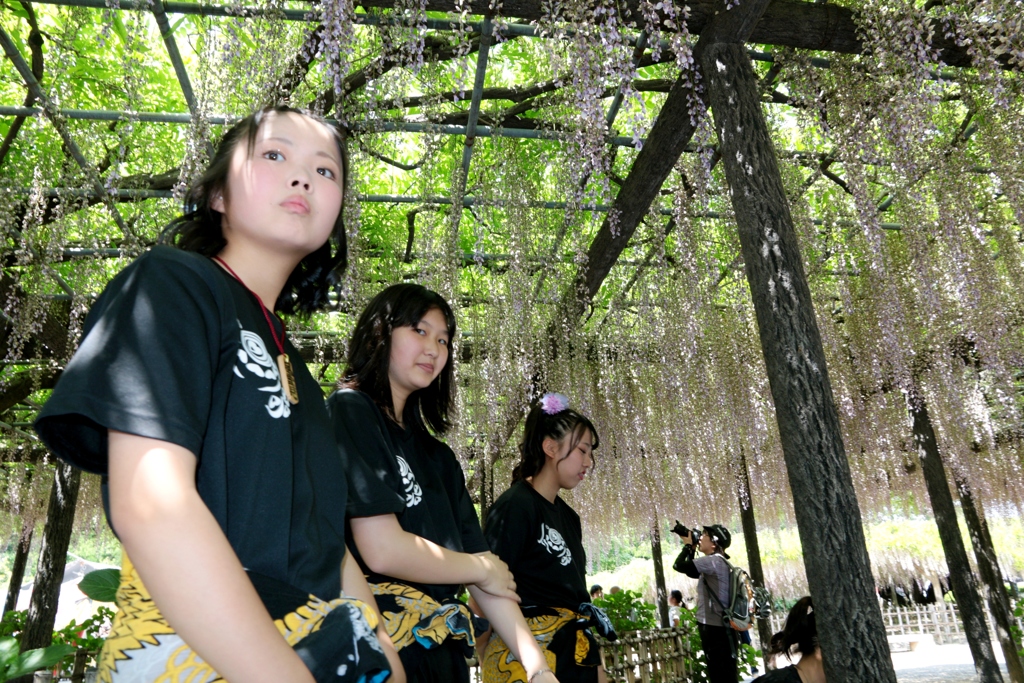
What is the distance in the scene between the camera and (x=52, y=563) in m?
6.62

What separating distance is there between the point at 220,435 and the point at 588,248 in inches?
195

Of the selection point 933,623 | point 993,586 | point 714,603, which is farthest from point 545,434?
point 933,623

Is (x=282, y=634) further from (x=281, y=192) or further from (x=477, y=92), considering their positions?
(x=477, y=92)

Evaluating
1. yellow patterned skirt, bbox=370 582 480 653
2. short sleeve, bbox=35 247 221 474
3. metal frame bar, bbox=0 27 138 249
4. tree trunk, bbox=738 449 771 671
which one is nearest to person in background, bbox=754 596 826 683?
yellow patterned skirt, bbox=370 582 480 653

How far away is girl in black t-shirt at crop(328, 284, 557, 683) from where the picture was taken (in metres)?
1.30

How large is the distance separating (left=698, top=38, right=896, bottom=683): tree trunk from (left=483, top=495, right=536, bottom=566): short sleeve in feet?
3.22

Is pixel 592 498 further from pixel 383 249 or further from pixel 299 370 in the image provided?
pixel 299 370

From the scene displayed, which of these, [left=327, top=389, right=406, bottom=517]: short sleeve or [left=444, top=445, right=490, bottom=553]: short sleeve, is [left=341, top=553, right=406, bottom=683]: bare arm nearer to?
[left=327, top=389, right=406, bottom=517]: short sleeve

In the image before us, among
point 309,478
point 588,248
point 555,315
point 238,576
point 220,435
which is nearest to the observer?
point 238,576

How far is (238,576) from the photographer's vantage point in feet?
2.13

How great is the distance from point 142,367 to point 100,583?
886 millimetres

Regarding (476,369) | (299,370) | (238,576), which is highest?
(476,369)

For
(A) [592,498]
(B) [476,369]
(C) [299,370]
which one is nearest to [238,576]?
(C) [299,370]

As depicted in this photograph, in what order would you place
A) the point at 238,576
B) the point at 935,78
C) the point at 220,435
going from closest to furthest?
the point at 238,576 < the point at 220,435 < the point at 935,78
